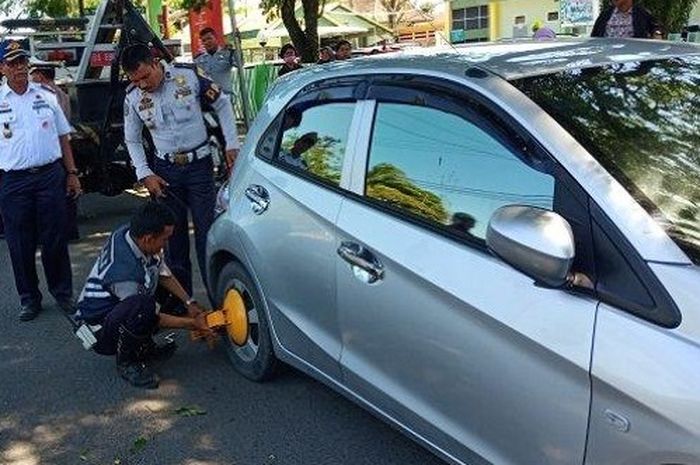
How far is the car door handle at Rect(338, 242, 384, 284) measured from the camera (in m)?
2.98

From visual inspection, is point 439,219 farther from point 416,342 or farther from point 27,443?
point 27,443

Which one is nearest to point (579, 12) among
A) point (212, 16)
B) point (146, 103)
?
point (212, 16)

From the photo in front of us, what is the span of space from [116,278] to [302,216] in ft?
4.07

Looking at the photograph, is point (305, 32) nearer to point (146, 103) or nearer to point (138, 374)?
point (146, 103)

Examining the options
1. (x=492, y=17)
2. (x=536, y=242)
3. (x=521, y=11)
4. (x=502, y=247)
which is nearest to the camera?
(x=536, y=242)

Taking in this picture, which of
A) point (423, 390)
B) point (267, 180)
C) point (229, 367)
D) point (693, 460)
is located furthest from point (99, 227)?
point (693, 460)

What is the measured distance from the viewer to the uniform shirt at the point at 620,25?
726cm

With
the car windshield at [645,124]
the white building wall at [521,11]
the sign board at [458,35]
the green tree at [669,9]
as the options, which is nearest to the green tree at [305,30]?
the green tree at [669,9]

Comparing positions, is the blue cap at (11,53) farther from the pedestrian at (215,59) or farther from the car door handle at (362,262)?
the pedestrian at (215,59)

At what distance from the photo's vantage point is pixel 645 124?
2705 mm

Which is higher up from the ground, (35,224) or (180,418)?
(35,224)

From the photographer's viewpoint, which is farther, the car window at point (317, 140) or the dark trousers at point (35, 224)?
the dark trousers at point (35, 224)

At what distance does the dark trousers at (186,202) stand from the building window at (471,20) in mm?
30253

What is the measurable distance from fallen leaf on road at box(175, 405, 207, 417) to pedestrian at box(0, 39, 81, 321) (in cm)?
196
